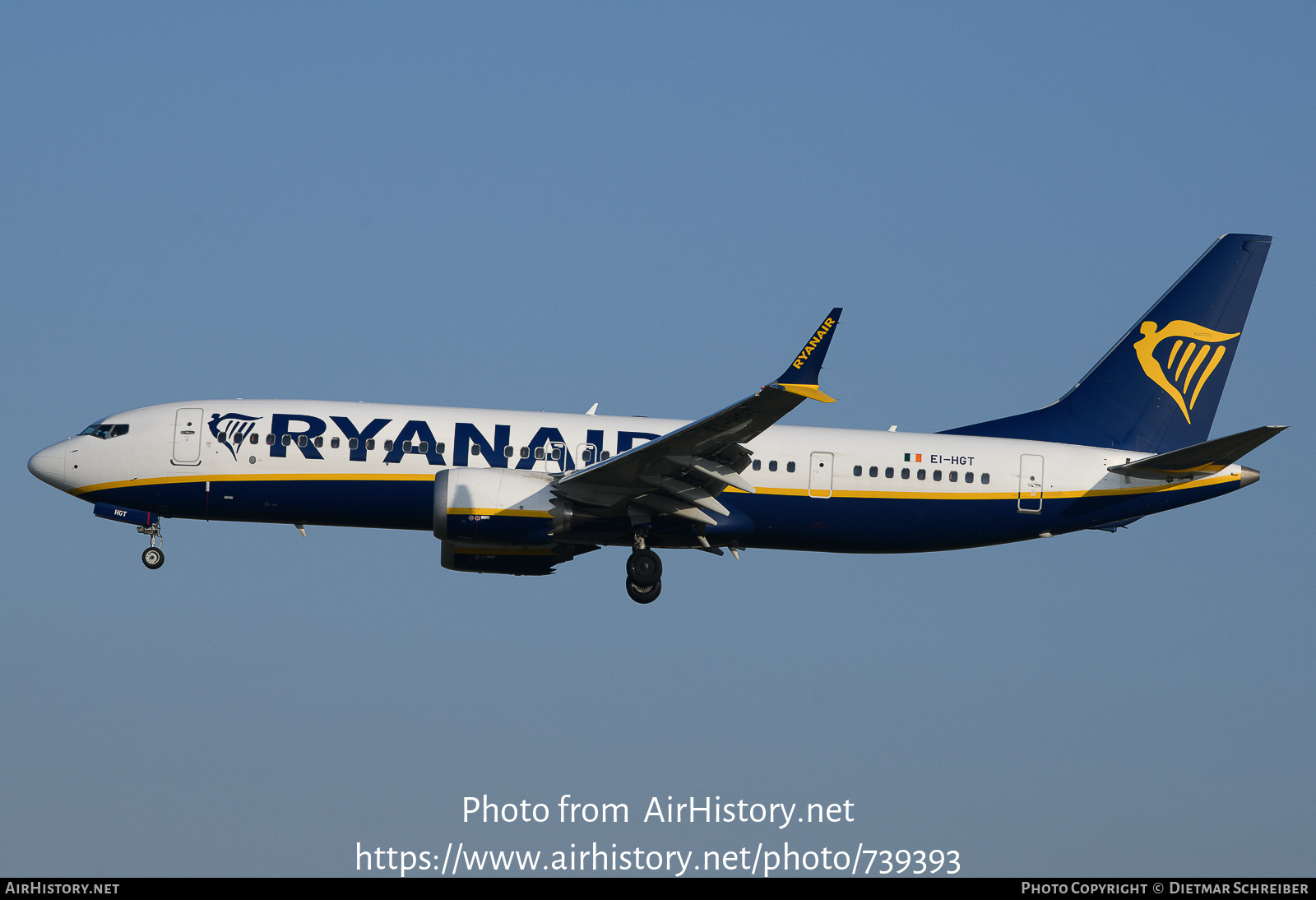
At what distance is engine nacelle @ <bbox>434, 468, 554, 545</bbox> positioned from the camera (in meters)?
31.4

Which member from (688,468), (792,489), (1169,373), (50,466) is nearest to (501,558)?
(688,468)

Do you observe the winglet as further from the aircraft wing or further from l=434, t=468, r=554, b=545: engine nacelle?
l=434, t=468, r=554, b=545: engine nacelle

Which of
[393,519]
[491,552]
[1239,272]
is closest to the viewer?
[393,519]

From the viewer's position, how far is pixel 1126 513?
114 feet

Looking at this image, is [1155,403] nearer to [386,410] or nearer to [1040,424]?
[1040,424]

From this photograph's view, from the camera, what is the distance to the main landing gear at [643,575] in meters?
33.2

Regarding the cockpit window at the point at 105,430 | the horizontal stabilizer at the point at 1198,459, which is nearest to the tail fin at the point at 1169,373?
the horizontal stabilizer at the point at 1198,459

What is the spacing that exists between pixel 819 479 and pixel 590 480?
5.39 meters

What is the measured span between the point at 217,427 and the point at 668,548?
10518 mm

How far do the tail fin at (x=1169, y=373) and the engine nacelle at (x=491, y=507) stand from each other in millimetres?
10354

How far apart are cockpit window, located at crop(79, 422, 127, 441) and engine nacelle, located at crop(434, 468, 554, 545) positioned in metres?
7.87

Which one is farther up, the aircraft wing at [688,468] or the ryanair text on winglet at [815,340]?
the ryanair text on winglet at [815,340]

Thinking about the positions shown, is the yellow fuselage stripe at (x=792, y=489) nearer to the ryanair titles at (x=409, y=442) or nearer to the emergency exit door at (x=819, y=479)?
the emergency exit door at (x=819, y=479)

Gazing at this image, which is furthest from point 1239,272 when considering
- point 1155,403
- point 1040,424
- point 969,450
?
point 969,450
